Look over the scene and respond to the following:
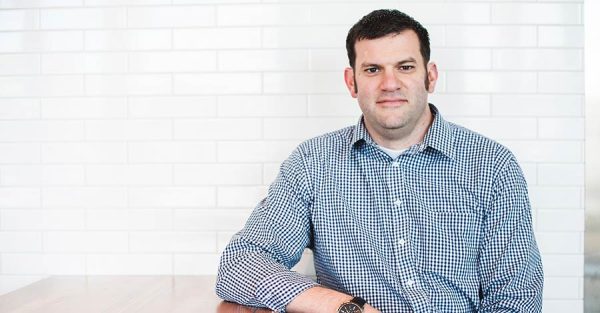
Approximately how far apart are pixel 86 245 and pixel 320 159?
3.28 ft

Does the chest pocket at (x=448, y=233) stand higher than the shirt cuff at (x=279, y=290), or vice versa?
the chest pocket at (x=448, y=233)

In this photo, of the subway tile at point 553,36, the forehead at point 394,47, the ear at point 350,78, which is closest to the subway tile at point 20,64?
A: the ear at point 350,78

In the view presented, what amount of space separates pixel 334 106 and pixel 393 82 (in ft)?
1.67

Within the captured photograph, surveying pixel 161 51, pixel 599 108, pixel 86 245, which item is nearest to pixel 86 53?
pixel 161 51

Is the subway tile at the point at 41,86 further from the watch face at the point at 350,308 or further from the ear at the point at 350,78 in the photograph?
the watch face at the point at 350,308

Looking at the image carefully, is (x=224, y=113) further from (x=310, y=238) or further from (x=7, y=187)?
(x=7, y=187)

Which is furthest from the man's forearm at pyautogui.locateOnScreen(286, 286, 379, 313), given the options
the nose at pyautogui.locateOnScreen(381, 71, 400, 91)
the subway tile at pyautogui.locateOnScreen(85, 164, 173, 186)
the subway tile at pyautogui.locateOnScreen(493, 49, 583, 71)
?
the subway tile at pyautogui.locateOnScreen(493, 49, 583, 71)

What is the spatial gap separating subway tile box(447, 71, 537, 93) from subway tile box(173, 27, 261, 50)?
0.71 metres

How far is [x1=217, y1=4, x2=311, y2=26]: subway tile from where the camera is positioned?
2268 mm

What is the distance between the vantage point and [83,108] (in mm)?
2320

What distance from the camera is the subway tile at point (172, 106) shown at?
2297 millimetres

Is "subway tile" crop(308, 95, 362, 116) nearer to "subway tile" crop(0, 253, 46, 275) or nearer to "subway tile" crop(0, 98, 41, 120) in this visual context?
"subway tile" crop(0, 98, 41, 120)

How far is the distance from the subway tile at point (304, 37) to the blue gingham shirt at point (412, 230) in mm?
520

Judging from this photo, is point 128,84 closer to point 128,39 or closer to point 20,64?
point 128,39
